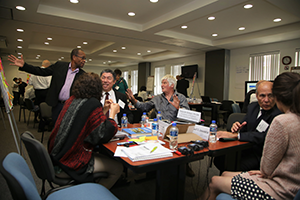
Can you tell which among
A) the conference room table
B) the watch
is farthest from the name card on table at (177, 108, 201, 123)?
the watch

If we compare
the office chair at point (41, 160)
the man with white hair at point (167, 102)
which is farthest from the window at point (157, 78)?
the office chair at point (41, 160)

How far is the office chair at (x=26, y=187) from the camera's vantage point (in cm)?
76

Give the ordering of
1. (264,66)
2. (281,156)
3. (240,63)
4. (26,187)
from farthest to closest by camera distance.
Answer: (240,63) → (264,66) → (281,156) → (26,187)

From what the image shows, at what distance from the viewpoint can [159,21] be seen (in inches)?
202

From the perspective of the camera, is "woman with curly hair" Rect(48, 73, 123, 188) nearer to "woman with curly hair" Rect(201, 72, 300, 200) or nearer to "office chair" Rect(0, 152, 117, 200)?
"office chair" Rect(0, 152, 117, 200)

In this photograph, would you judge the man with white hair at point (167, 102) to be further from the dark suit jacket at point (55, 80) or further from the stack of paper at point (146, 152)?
the stack of paper at point (146, 152)

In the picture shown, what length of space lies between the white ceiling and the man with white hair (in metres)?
2.11

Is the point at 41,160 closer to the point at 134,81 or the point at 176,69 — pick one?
the point at 176,69

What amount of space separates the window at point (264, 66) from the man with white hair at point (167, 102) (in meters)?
5.72

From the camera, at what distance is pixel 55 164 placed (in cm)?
151

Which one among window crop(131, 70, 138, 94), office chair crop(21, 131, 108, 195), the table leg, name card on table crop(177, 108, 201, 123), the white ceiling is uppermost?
the white ceiling

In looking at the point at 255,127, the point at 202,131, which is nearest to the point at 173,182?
the point at 202,131

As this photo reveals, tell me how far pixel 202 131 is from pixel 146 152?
2.31 ft

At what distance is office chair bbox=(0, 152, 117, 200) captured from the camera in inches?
30.0
